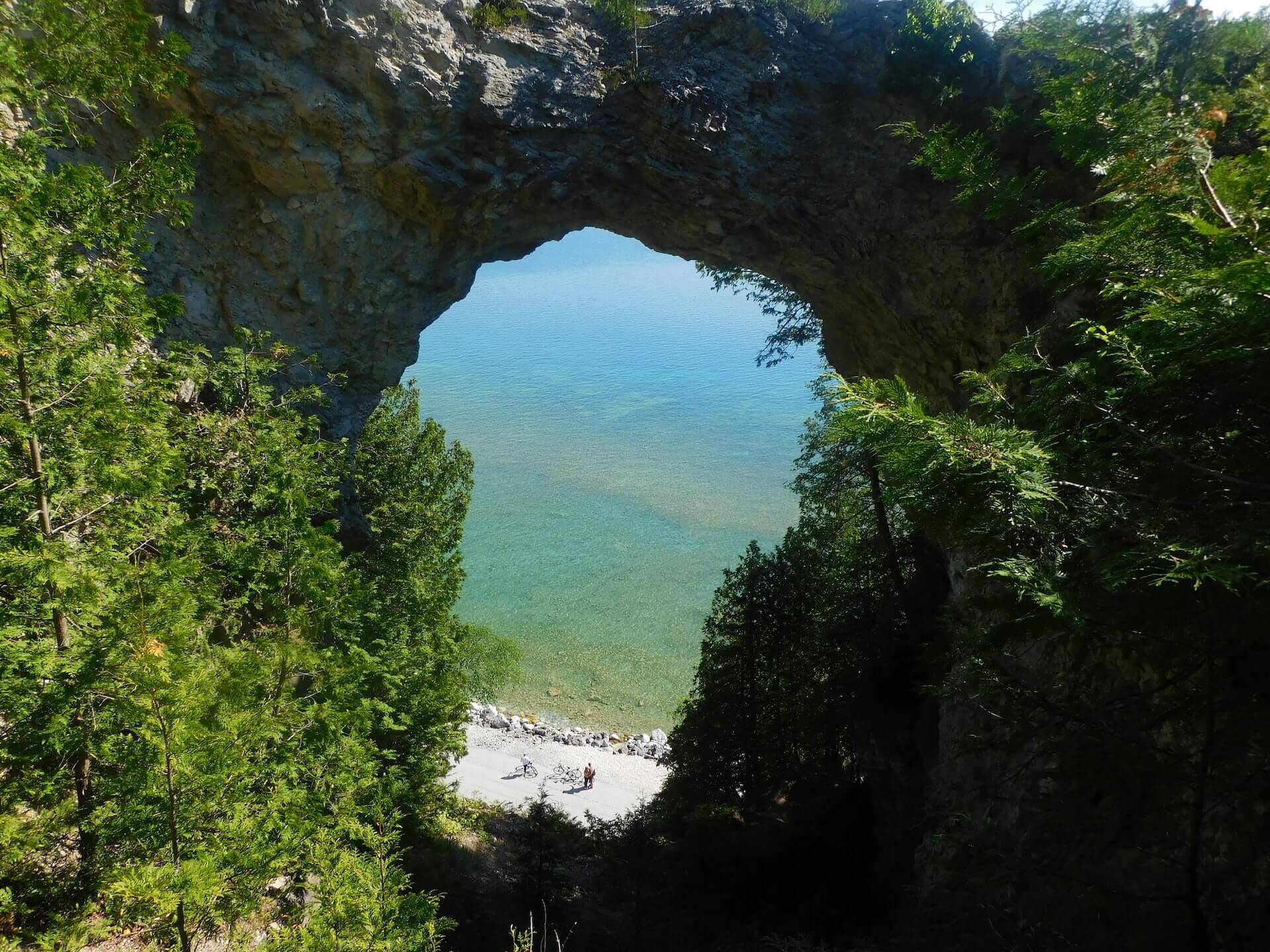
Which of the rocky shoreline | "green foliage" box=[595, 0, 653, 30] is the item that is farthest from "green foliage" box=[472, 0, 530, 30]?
the rocky shoreline

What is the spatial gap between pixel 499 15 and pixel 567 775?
1881 cm

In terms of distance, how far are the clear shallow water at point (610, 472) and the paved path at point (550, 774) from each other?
2.98 m

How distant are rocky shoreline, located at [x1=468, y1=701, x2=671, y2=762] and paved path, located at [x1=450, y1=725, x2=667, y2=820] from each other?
1.49 feet

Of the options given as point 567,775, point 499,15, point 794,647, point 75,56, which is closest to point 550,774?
point 567,775

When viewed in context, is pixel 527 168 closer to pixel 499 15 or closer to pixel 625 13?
pixel 499 15

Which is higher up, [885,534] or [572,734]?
[885,534]

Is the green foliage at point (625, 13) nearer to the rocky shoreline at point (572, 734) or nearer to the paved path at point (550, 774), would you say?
the paved path at point (550, 774)

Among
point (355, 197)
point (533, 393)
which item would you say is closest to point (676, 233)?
point (355, 197)

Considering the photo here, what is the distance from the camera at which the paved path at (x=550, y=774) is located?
59.7 ft

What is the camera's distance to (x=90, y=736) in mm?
3498

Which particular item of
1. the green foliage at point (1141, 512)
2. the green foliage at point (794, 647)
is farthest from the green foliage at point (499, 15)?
the green foliage at point (1141, 512)

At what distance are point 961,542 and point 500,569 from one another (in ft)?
96.0

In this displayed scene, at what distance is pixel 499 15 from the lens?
10.8 meters

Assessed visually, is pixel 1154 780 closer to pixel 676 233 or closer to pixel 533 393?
pixel 676 233
